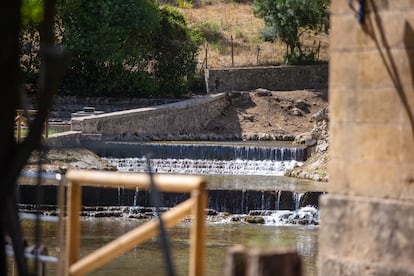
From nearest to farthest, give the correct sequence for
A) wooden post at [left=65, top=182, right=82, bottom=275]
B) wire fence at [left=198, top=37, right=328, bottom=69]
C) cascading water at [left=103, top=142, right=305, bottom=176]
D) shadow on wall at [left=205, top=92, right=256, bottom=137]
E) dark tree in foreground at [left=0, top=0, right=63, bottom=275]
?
dark tree in foreground at [left=0, top=0, right=63, bottom=275], wooden post at [left=65, top=182, right=82, bottom=275], cascading water at [left=103, top=142, right=305, bottom=176], shadow on wall at [left=205, top=92, right=256, bottom=137], wire fence at [left=198, top=37, right=328, bottom=69]

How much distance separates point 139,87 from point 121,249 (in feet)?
106

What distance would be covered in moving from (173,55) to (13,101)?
3494cm

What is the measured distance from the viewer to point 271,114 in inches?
1473

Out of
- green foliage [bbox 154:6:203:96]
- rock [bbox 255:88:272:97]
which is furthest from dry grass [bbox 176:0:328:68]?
rock [bbox 255:88:272:97]

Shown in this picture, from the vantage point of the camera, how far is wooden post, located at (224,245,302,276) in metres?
4.51

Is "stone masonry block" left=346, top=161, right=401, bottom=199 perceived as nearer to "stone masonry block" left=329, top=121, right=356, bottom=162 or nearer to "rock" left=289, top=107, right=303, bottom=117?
"stone masonry block" left=329, top=121, right=356, bottom=162

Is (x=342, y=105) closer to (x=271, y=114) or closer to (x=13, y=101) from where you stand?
(x=13, y=101)

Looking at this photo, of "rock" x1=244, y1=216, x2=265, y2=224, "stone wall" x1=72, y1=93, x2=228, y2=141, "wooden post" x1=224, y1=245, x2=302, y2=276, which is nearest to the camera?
"wooden post" x1=224, y1=245, x2=302, y2=276

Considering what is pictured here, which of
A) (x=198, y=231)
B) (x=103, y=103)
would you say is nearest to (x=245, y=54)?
(x=103, y=103)

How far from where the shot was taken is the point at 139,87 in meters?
38.8

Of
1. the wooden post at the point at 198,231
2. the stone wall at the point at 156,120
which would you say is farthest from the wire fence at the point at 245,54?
the wooden post at the point at 198,231

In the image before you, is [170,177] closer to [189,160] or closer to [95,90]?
[189,160]

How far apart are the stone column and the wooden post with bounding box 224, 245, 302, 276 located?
2322 millimetres

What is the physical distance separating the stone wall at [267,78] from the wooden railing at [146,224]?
110ft
